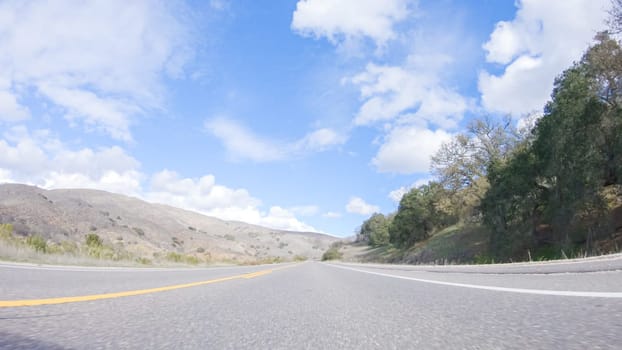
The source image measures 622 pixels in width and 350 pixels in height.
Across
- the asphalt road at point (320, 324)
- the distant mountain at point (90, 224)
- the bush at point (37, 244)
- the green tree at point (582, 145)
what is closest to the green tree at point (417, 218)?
the distant mountain at point (90, 224)

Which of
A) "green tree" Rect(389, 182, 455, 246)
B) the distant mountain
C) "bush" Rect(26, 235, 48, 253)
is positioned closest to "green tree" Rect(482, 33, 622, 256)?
"bush" Rect(26, 235, 48, 253)

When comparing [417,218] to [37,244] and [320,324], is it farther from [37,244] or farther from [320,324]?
[320,324]

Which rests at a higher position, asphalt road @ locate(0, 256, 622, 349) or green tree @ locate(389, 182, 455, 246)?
green tree @ locate(389, 182, 455, 246)

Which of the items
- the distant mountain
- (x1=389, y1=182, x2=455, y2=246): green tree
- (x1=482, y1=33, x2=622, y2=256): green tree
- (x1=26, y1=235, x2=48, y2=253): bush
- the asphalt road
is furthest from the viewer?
(x1=389, y1=182, x2=455, y2=246): green tree

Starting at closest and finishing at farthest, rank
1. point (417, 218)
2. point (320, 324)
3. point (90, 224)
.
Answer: point (320, 324)
point (90, 224)
point (417, 218)

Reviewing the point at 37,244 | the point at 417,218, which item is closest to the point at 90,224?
the point at 37,244

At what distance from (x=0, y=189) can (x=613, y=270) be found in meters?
60.4

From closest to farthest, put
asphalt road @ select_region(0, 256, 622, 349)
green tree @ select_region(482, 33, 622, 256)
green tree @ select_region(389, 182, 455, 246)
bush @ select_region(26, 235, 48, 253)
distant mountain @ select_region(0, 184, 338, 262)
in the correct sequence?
1. asphalt road @ select_region(0, 256, 622, 349)
2. bush @ select_region(26, 235, 48, 253)
3. green tree @ select_region(482, 33, 622, 256)
4. distant mountain @ select_region(0, 184, 338, 262)
5. green tree @ select_region(389, 182, 455, 246)

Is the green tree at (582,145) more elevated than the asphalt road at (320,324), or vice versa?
the green tree at (582,145)

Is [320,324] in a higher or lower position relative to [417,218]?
lower

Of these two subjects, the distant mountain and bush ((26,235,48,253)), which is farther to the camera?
the distant mountain

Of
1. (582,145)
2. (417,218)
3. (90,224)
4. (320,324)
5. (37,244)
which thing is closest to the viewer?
(320,324)

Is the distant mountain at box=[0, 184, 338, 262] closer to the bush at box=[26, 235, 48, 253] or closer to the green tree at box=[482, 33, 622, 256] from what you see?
the bush at box=[26, 235, 48, 253]

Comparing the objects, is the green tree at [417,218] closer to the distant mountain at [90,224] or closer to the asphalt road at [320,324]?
the distant mountain at [90,224]
